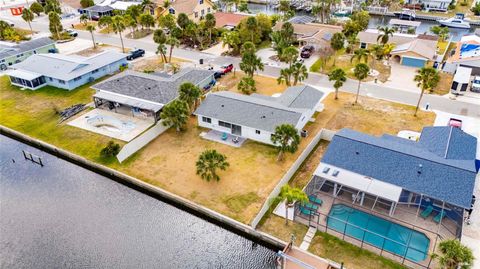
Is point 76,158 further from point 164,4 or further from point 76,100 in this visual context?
point 164,4

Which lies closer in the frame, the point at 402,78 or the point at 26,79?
the point at 26,79

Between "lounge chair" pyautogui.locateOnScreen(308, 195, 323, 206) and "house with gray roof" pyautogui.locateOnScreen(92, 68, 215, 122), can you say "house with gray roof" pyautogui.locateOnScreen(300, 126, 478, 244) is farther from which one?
"house with gray roof" pyautogui.locateOnScreen(92, 68, 215, 122)

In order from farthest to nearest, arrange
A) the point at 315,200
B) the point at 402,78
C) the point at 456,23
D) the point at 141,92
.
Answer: the point at 456,23 < the point at 402,78 < the point at 141,92 < the point at 315,200

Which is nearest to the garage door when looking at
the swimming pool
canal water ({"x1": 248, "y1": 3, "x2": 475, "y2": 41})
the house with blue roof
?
canal water ({"x1": 248, "y1": 3, "x2": 475, "y2": 41})

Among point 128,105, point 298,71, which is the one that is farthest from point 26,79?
point 298,71

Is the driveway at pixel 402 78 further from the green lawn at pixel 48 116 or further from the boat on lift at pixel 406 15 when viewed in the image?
the green lawn at pixel 48 116

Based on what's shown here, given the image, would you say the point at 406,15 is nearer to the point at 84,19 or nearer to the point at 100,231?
the point at 84,19
